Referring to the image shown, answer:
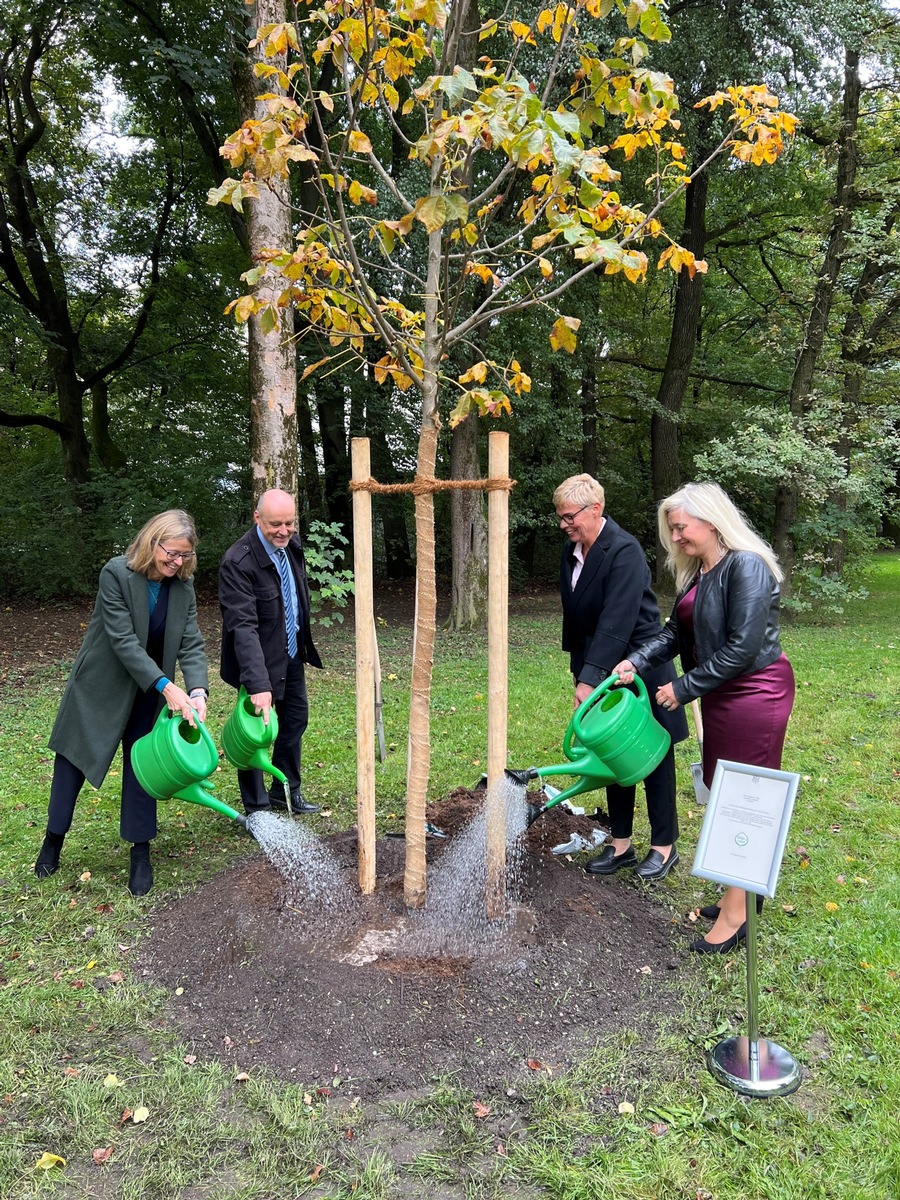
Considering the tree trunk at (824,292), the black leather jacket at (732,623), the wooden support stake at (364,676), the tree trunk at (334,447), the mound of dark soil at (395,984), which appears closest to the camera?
the mound of dark soil at (395,984)

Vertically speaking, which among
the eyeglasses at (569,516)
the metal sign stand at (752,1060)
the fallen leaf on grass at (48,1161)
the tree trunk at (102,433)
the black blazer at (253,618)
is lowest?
the fallen leaf on grass at (48,1161)

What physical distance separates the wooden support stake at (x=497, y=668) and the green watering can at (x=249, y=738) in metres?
0.88

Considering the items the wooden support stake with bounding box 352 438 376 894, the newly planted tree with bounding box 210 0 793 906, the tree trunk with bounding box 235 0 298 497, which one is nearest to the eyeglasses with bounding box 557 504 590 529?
the newly planted tree with bounding box 210 0 793 906

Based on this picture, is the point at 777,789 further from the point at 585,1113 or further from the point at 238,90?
the point at 238,90

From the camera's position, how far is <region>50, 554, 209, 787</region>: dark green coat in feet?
10.4

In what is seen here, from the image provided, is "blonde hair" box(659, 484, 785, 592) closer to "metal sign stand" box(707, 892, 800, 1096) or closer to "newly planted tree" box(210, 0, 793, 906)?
"newly planted tree" box(210, 0, 793, 906)

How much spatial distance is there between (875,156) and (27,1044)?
1434 cm

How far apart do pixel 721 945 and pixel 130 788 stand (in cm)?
248

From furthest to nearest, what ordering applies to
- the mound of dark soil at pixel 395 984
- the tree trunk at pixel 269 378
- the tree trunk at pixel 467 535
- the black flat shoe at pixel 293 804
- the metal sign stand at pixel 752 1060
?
the tree trunk at pixel 467 535 → the tree trunk at pixel 269 378 → the black flat shoe at pixel 293 804 → the mound of dark soil at pixel 395 984 → the metal sign stand at pixel 752 1060

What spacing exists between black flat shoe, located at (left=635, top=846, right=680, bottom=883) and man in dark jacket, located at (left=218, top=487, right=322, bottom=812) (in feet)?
5.88

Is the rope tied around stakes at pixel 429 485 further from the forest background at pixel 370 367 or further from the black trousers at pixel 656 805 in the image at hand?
the forest background at pixel 370 367

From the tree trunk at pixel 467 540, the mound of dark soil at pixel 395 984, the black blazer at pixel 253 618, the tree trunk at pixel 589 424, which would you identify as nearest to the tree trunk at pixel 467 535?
the tree trunk at pixel 467 540

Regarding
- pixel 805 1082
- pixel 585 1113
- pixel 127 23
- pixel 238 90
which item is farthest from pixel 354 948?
pixel 127 23

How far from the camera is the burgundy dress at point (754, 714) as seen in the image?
270 cm
